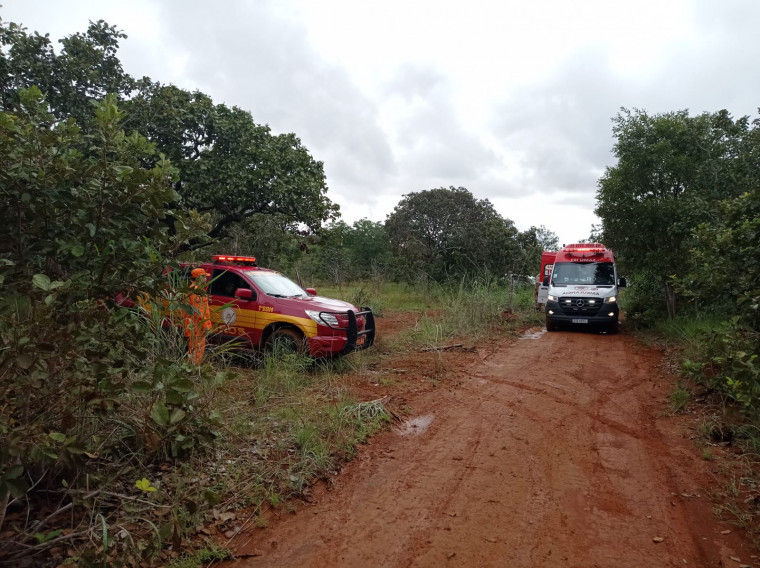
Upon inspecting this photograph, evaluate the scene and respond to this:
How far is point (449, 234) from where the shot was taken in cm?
2356

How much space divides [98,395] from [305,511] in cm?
171

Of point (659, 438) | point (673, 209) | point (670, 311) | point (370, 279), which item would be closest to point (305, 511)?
point (659, 438)

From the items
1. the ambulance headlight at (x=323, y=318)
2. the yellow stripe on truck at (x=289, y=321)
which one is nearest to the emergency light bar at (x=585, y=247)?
the ambulance headlight at (x=323, y=318)

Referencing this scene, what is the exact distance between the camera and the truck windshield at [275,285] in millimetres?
7873

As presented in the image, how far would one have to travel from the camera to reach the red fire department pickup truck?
734 cm

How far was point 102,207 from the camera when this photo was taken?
128 inches

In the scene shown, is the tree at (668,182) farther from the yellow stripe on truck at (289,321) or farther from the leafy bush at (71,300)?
the leafy bush at (71,300)

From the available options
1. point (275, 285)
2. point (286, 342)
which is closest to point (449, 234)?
point (275, 285)

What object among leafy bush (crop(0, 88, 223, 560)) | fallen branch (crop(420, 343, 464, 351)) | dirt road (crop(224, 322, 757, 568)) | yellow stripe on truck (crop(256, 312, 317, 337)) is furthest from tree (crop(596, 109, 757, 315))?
leafy bush (crop(0, 88, 223, 560))

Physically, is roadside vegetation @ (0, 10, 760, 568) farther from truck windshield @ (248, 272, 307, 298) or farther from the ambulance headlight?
truck windshield @ (248, 272, 307, 298)

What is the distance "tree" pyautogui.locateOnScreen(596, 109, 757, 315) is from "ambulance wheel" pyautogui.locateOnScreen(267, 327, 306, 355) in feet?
28.9

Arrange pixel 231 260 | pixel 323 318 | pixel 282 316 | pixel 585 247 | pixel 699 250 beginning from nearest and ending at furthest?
pixel 323 318 → pixel 282 316 → pixel 231 260 → pixel 699 250 → pixel 585 247

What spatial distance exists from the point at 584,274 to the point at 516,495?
35.8 feet

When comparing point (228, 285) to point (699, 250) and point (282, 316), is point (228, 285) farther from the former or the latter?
point (699, 250)
